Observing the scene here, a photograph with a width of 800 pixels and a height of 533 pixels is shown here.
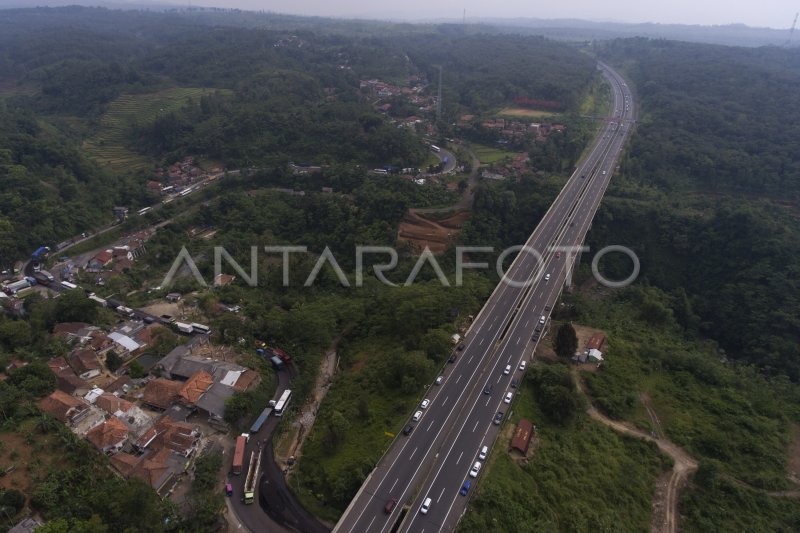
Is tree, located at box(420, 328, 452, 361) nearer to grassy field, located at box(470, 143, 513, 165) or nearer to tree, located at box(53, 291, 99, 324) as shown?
tree, located at box(53, 291, 99, 324)

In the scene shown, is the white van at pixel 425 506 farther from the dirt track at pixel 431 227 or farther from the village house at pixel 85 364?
the dirt track at pixel 431 227

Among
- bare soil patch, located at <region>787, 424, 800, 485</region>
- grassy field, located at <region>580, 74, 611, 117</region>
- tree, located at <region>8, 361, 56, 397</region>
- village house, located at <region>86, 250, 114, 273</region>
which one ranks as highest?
grassy field, located at <region>580, 74, 611, 117</region>

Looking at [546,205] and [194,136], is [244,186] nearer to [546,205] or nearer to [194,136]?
[194,136]

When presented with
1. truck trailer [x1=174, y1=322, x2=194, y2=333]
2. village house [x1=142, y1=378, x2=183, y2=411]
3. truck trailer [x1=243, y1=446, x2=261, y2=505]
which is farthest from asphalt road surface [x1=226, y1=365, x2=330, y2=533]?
truck trailer [x1=174, y1=322, x2=194, y2=333]

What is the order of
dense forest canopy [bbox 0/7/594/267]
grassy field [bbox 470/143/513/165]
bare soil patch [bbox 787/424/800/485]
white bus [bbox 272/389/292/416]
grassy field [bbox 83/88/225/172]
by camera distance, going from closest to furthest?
bare soil patch [bbox 787/424/800/485] → white bus [bbox 272/389/292/416] → dense forest canopy [bbox 0/7/594/267] → grassy field [bbox 470/143/513/165] → grassy field [bbox 83/88/225/172]

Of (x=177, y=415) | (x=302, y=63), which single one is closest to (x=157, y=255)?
(x=177, y=415)

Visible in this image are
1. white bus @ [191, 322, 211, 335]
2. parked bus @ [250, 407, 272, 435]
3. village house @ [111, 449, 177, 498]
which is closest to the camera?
village house @ [111, 449, 177, 498]

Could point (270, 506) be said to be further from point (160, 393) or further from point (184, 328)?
point (184, 328)
